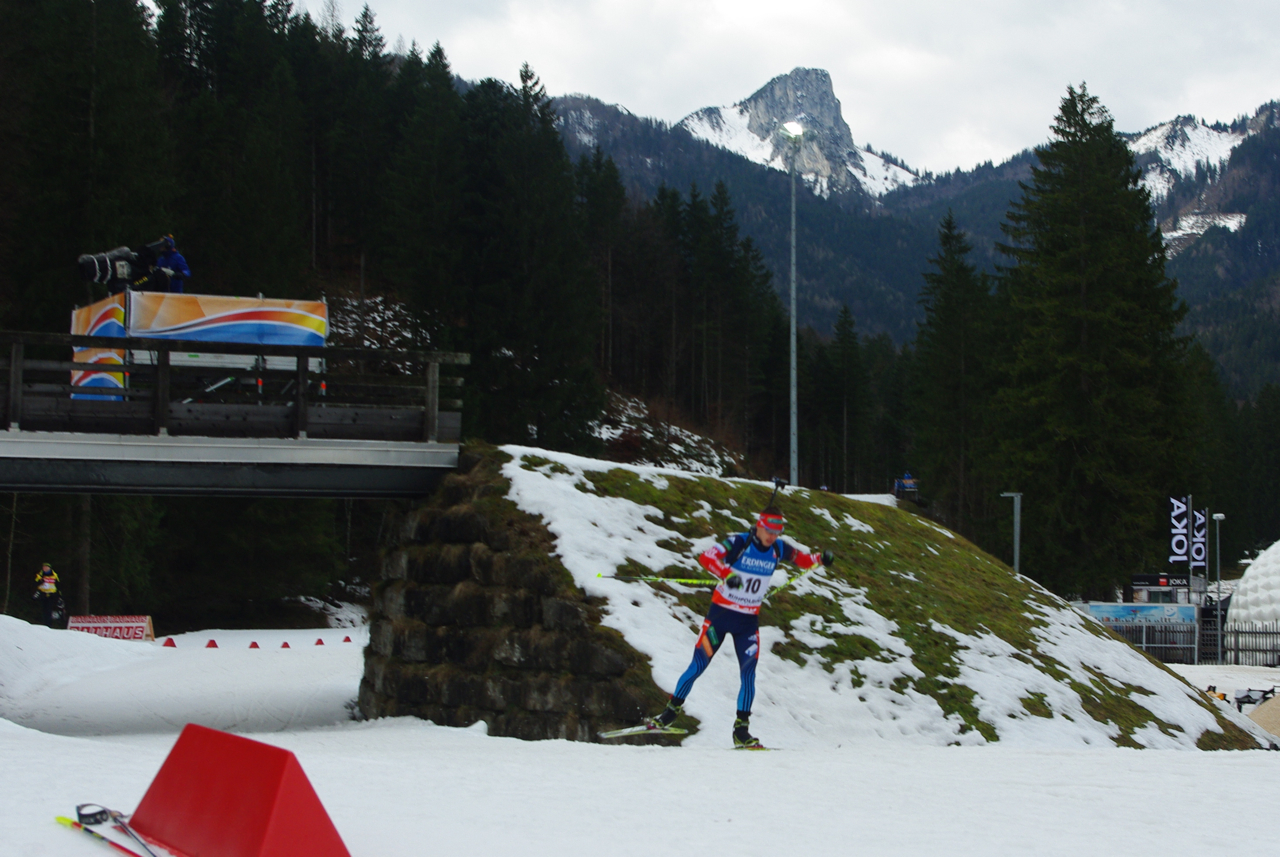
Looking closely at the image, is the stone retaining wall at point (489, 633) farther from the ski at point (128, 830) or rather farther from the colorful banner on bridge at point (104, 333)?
the ski at point (128, 830)

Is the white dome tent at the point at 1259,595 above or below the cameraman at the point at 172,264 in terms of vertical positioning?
below

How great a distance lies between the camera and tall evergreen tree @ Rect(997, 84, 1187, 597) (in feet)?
122

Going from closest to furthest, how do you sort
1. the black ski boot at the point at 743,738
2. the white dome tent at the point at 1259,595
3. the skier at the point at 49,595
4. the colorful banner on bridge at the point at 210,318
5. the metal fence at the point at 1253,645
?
the black ski boot at the point at 743,738, the colorful banner on bridge at the point at 210,318, the skier at the point at 49,595, the metal fence at the point at 1253,645, the white dome tent at the point at 1259,595

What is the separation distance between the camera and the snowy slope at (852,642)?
1072 centimetres

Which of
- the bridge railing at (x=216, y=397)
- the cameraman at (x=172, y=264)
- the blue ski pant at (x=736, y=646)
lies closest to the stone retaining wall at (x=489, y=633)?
A: the blue ski pant at (x=736, y=646)

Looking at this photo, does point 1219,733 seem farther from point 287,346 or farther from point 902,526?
point 287,346

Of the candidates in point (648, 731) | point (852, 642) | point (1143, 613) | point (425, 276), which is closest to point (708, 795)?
point (648, 731)

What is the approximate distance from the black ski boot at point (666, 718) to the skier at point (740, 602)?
0.21 feet

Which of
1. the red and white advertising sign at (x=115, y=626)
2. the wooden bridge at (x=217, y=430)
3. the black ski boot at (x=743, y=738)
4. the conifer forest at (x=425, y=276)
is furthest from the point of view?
the conifer forest at (x=425, y=276)

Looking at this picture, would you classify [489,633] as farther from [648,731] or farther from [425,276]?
[425,276]

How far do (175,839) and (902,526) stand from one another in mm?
14540

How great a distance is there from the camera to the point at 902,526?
694 inches

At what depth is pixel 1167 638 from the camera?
34062mm

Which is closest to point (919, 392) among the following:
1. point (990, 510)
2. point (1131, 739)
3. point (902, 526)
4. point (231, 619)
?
point (990, 510)
